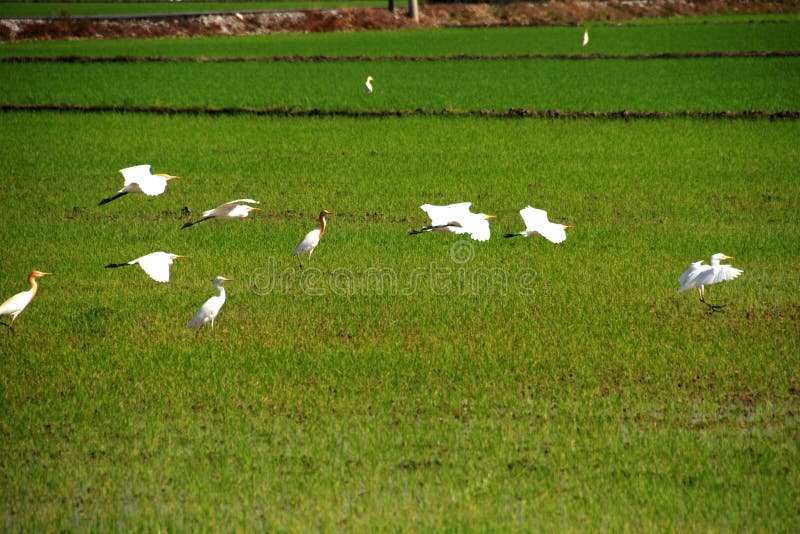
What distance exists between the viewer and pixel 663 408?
6.39 metres

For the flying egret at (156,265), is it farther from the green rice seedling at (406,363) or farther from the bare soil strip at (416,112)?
the bare soil strip at (416,112)

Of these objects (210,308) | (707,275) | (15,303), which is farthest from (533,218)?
(15,303)

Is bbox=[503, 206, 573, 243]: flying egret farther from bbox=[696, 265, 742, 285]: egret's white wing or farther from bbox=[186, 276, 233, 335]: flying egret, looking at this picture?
bbox=[186, 276, 233, 335]: flying egret

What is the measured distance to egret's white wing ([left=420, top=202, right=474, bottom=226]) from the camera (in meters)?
8.16

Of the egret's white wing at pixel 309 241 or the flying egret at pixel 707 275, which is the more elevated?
the flying egret at pixel 707 275

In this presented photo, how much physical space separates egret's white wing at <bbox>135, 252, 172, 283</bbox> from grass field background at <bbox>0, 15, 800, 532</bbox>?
1.77ft

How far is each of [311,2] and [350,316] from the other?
58.9 m

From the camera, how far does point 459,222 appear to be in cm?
811

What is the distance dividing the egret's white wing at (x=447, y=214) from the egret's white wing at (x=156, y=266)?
2.07 meters

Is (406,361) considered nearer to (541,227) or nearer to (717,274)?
(541,227)

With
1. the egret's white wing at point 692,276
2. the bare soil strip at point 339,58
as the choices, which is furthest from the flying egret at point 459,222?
the bare soil strip at point 339,58

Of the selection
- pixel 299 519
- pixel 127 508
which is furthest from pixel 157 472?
pixel 299 519

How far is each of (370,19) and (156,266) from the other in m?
40.7

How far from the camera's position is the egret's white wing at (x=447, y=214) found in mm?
8164
